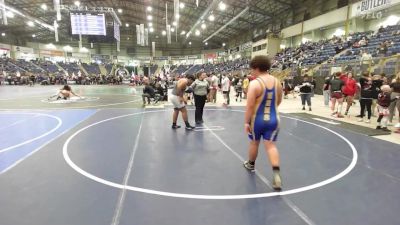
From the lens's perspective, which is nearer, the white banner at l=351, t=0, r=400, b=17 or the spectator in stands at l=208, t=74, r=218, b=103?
the spectator in stands at l=208, t=74, r=218, b=103

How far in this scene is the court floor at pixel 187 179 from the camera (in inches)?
117

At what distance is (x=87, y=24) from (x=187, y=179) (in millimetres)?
19973

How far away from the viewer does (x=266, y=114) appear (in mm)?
3768

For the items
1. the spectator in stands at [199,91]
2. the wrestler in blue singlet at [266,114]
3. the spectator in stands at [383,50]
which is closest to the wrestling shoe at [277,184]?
the wrestler in blue singlet at [266,114]

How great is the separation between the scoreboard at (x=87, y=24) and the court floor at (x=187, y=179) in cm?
1521

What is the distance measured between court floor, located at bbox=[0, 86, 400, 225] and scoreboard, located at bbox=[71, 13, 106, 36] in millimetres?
15207

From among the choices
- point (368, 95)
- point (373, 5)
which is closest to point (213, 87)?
point (368, 95)

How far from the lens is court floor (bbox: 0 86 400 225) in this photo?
9.78 feet

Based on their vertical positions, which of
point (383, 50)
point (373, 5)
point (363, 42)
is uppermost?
point (373, 5)

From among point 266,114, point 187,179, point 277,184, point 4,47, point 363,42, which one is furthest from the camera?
point 4,47

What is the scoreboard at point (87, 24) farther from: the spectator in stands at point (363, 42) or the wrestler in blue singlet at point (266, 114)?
the wrestler in blue singlet at point (266, 114)

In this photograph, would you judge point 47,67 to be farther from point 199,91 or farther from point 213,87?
point 199,91

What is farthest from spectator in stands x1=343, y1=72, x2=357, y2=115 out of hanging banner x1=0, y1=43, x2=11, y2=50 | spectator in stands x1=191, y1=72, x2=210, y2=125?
hanging banner x1=0, y1=43, x2=11, y2=50

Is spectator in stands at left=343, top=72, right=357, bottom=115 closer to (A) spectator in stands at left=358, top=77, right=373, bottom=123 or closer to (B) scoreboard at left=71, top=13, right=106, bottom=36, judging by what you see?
(A) spectator in stands at left=358, top=77, right=373, bottom=123
